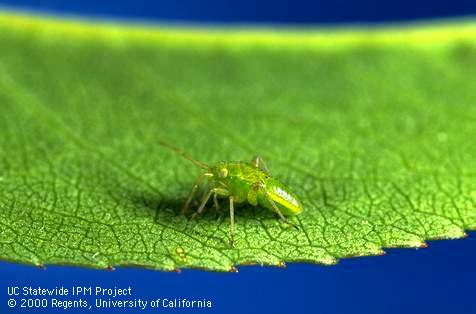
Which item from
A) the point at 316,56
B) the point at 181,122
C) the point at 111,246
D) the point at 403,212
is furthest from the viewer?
the point at 316,56

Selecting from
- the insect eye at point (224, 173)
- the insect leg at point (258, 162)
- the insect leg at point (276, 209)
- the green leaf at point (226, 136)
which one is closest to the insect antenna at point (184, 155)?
the green leaf at point (226, 136)

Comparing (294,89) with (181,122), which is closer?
(181,122)

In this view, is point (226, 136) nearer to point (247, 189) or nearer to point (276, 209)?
point (247, 189)

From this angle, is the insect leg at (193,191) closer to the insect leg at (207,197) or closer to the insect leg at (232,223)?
the insect leg at (207,197)

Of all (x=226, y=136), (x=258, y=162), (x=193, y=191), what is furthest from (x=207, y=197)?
(x=226, y=136)

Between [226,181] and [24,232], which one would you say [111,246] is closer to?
[24,232]

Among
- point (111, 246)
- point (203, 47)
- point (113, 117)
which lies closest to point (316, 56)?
point (203, 47)
